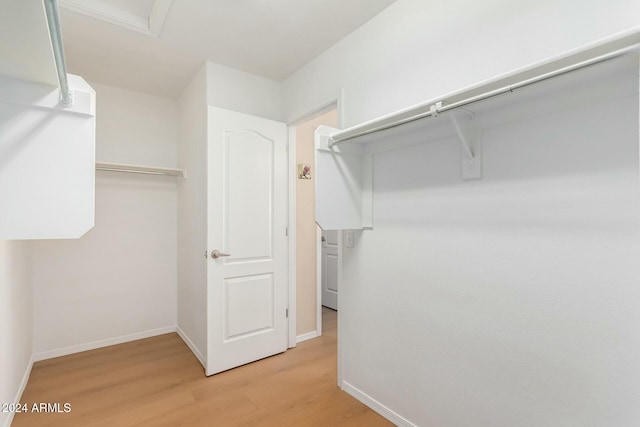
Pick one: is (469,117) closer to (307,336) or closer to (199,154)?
(199,154)

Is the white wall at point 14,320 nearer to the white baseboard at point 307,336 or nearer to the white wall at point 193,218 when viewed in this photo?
the white wall at point 193,218

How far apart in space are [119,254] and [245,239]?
1479 mm

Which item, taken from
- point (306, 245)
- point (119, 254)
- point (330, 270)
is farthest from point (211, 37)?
point (330, 270)

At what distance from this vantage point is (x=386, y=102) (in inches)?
74.6

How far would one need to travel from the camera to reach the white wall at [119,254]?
9.24 feet

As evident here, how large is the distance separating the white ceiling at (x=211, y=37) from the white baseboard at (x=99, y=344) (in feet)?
8.20

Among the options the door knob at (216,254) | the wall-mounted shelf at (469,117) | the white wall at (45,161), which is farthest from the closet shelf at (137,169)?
the white wall at (45,161)

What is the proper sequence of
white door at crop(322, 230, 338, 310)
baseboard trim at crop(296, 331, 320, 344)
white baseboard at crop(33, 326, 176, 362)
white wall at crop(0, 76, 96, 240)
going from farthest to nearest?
white door at crop(322, 230, 338, 310)
baseboard trim at crop(296, 331, 320, 344)
white baseboard at crop(33, 326, 176, 362)
white wall at crop(0, 76, 96, 240)

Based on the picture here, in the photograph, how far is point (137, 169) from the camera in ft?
A: 9.56

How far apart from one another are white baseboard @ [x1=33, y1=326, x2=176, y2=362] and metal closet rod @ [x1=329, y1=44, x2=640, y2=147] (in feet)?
9.26

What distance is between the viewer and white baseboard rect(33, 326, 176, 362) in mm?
2748

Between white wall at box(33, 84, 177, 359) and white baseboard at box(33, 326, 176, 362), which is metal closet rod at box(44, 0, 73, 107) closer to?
white wall at box(33, 84, 177, 359)

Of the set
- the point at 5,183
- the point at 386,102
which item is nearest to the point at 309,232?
the point at 386,102

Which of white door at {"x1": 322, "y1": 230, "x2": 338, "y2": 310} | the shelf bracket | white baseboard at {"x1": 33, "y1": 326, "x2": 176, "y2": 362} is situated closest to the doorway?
white door at {"x1": 322, "y1": 230, "x2": 338, "y2": 310}
